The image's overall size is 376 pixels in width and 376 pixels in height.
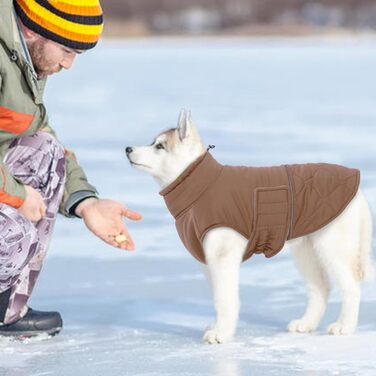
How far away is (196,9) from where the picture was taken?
38219mm

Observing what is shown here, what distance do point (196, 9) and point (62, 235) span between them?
3382cm

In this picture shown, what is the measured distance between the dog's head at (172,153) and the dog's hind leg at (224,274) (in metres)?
0.26

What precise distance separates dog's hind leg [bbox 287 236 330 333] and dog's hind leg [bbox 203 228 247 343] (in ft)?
0.70

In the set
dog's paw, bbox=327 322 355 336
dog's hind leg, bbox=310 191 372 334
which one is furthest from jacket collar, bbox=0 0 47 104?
dog's paw, bbox=327 322 355 336

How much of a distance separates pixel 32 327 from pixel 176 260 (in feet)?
3.87

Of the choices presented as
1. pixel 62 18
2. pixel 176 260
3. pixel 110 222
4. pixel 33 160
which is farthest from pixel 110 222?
pixel 176 260

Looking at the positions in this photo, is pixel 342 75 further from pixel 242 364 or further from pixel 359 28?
pixel 359 28

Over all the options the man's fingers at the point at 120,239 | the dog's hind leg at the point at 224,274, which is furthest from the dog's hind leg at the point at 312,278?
the man's fingers at the point at 120,239

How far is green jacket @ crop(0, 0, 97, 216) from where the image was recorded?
2.88 meters

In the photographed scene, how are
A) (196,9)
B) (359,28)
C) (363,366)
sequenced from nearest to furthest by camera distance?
(363,366)
(359,28)
(196,9)

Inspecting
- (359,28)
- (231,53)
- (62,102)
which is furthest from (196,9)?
(62,102)

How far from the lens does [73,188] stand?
3.22 m

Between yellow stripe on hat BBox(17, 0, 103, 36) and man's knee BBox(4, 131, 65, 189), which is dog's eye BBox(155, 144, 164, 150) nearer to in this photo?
man's knee BBox(4, 131, 65, 189)

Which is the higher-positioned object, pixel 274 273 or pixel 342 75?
pixel 342 75
